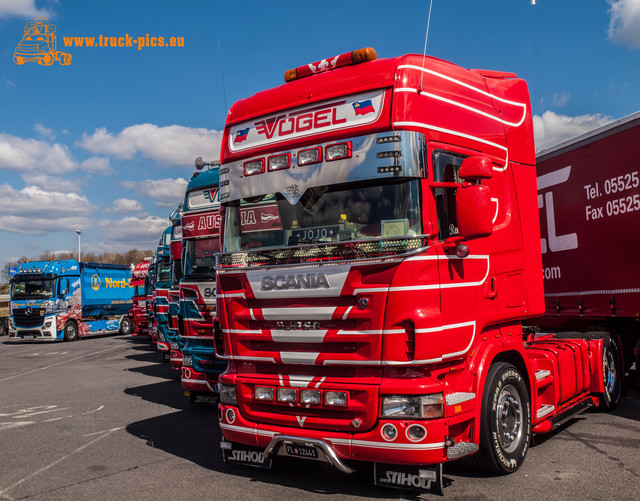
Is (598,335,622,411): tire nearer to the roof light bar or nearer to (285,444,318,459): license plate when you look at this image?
(285,444,318,459): license plate

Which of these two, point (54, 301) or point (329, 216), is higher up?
point (329, 216)

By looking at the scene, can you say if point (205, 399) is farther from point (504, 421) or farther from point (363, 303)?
point (363, 303)

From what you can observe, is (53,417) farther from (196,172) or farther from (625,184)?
(625,184)

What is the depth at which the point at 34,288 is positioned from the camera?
2788 centimetres

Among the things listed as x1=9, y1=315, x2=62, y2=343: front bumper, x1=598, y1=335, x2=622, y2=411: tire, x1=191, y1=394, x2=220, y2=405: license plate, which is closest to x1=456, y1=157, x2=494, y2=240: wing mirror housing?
x1=598, y1=335, x2=622, y2=411: tire

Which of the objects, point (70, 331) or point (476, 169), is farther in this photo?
point (70, 331)

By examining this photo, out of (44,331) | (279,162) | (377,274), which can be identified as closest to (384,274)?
(377,274)

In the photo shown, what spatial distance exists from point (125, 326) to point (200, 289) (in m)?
25.0

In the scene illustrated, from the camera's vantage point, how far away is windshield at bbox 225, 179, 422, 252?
189 inches

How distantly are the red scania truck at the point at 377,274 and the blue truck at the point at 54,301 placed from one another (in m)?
24.7

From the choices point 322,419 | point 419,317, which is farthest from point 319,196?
point 322,419

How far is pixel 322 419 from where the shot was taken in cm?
504

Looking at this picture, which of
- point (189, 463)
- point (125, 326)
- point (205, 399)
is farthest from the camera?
point (125, 326)

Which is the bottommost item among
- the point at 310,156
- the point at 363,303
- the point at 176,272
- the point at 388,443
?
the point at 388,443
